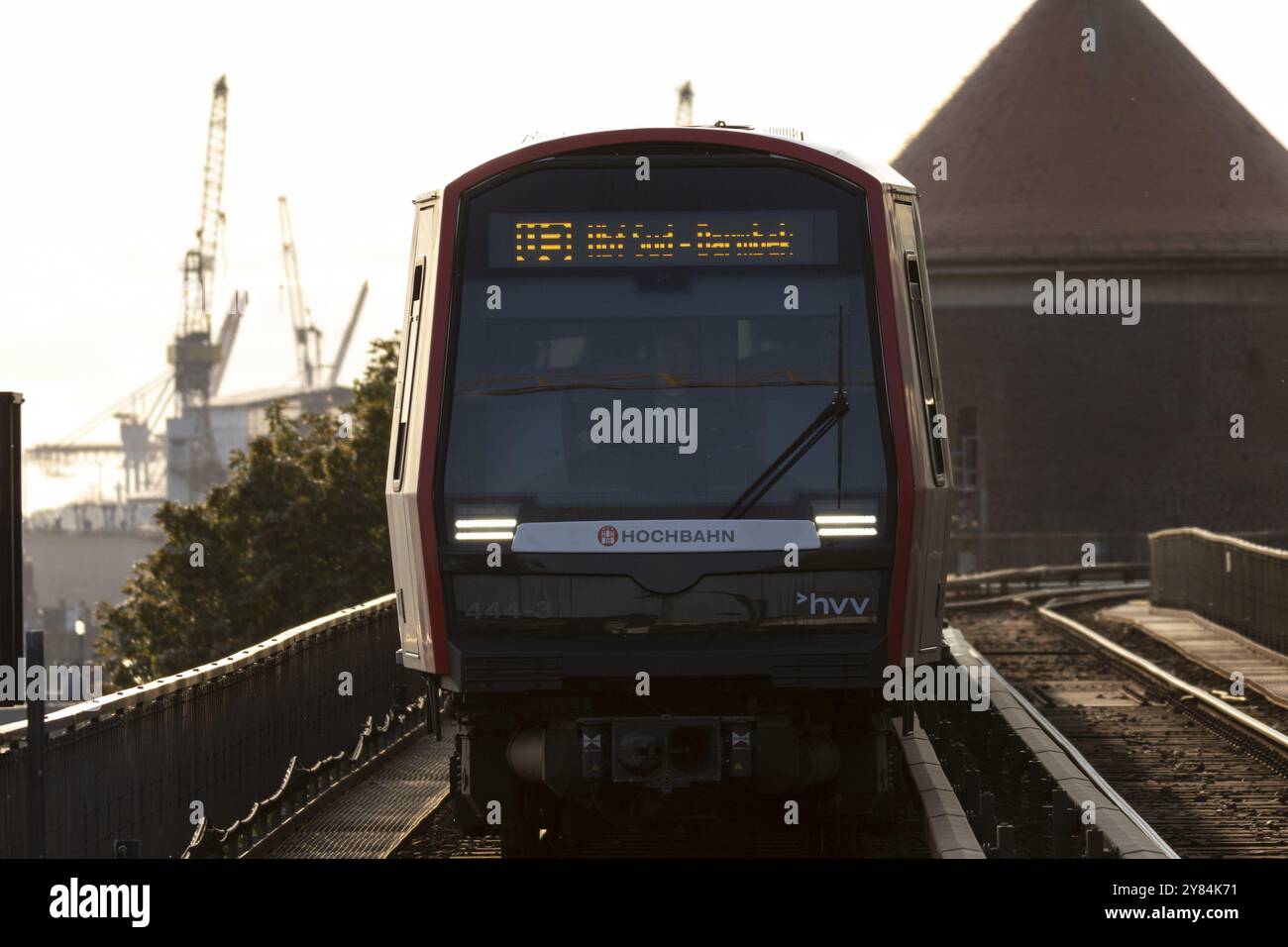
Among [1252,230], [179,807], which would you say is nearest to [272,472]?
[1252,230]

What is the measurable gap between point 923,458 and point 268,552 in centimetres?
4645

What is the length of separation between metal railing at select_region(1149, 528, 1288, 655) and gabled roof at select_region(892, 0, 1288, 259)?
16197mm

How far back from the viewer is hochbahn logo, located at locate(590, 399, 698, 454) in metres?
10.2

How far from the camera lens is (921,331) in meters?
10.5

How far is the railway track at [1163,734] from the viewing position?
13969 mm

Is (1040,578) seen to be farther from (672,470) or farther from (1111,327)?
(672,470)

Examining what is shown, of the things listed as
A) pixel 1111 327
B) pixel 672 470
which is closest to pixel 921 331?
pixel 672 470

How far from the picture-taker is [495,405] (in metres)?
10.2

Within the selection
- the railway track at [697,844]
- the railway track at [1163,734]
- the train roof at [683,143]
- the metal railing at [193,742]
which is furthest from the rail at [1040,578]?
the train roof at [683,143]

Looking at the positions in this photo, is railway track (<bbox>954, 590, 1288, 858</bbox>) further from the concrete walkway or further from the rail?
the rail

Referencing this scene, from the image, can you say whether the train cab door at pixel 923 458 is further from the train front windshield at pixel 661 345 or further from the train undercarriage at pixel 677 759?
the train undercarriage at pixel 677 759

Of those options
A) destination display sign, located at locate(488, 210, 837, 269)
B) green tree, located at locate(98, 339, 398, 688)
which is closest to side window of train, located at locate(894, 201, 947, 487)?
destination display sign, located at locate(488, 210, 837, 269)
